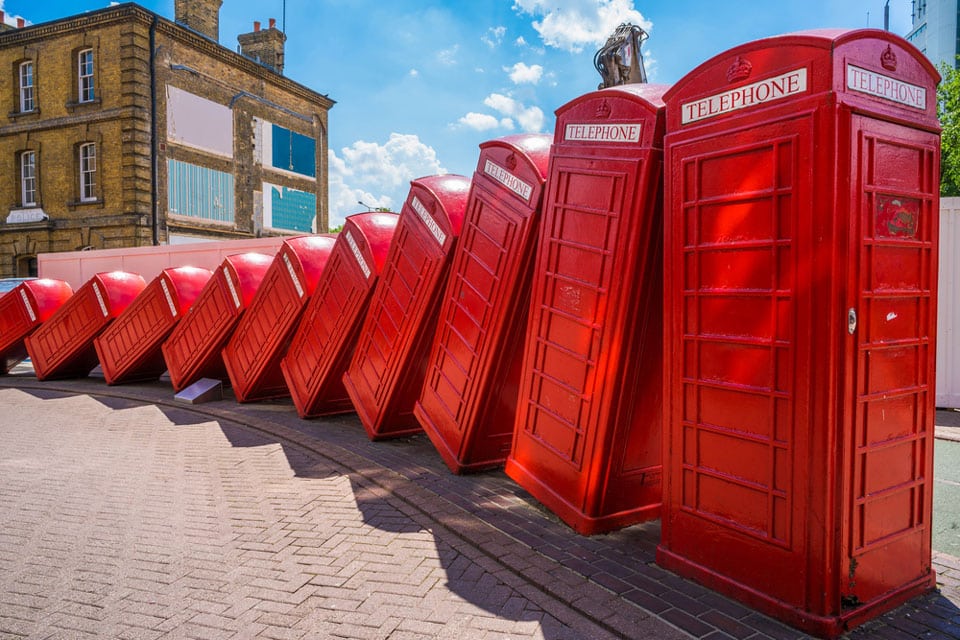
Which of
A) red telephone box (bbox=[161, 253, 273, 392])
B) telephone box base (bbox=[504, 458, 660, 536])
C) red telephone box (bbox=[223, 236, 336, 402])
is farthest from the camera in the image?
→ red telephone box (bbox=[161, 253, 273, 392])

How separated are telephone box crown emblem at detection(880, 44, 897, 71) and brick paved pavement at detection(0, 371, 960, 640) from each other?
264cm

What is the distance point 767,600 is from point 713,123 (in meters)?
2.39

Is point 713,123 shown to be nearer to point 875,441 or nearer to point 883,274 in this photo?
point 883,274

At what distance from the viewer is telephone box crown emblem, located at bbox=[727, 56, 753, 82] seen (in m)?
3.24

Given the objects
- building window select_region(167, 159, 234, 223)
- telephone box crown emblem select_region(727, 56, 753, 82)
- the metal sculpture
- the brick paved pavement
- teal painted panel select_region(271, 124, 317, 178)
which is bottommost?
the brick paved pavement

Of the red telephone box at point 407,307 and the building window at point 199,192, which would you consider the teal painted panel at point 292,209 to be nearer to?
the building window at point 199,192

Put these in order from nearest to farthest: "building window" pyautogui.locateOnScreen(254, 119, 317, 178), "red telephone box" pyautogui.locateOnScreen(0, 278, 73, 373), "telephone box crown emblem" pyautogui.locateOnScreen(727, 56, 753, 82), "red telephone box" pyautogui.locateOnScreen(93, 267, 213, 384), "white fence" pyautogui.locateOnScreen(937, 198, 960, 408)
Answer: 1. "telephone box crown emblem" pyautogui.locateOnScreen(727, 56, 753, 82)
2. "white fence" pyautogui.locateOnScreen(937, 198, 960, 408)
3. "red telephone box" pyautogui.locateOnScreen(93, 267, 213, 384)
4. "red telephone box" pyautogui.locateOnScreen(0, 278, 73, 373)
5. "building window" pyautogui.locateOnScreen(254, 119, 317, 178)

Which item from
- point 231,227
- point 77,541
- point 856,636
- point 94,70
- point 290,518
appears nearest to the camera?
point 856,636

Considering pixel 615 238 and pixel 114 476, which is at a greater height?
pixel 615 238

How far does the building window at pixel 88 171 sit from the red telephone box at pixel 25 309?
13.5 metres

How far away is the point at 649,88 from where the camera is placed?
13.9 ft

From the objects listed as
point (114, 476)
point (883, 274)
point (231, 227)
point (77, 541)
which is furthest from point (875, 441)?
point (231, 227)

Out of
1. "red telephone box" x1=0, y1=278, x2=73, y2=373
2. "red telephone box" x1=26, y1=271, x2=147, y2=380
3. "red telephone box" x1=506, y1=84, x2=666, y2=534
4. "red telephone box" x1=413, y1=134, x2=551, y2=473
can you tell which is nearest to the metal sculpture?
"red telephone box" x1=413, y1=134, x2=551, y2=473

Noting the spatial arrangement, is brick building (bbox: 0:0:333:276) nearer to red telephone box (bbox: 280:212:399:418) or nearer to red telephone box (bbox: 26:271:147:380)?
red telephone box (bbox: 26:271:147:380)
